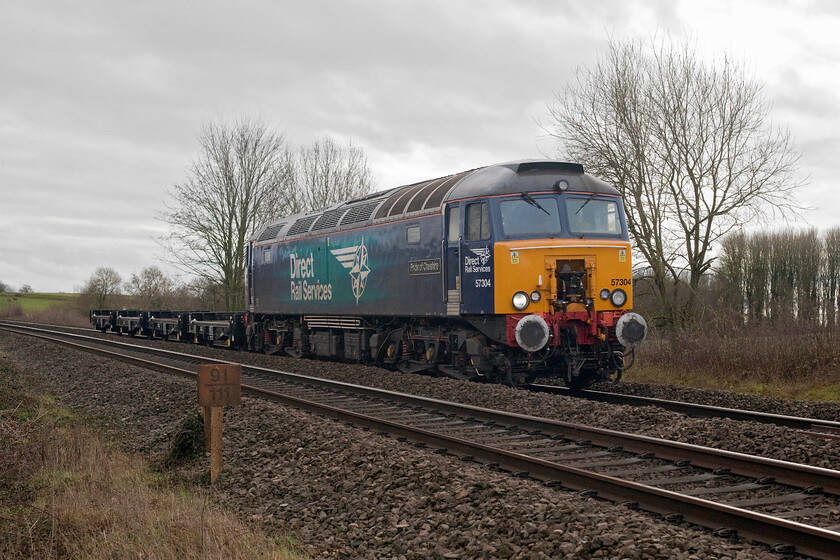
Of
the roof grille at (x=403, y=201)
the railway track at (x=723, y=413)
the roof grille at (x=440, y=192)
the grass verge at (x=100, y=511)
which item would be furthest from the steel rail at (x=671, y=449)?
the roof grille at (x=403, y=201)

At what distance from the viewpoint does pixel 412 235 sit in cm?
1446

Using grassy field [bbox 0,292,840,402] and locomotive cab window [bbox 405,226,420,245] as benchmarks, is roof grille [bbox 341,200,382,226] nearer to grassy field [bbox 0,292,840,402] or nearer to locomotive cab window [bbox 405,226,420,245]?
locomotive cab window [bbox 405,226,420,245]

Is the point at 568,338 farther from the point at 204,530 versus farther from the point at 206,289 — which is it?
the point at 206,289

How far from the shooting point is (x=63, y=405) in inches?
520

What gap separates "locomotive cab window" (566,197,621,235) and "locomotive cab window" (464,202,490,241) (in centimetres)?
138

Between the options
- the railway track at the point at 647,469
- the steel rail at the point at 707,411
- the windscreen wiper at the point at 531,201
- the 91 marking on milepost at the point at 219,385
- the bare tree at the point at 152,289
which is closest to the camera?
the railway track at the point at 647,469

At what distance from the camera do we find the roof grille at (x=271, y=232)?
21.5m

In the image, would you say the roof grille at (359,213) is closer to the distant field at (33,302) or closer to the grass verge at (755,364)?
the grass verge at (755,364)

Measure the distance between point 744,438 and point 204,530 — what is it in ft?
18.2

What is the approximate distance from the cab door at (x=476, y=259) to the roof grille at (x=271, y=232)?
9614 mm

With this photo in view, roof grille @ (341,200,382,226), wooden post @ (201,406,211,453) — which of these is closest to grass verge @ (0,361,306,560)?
wooden post @ (201,406,211,453)

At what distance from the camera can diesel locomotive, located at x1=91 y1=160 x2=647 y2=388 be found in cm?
1229

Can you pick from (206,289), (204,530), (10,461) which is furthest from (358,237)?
(206,289)

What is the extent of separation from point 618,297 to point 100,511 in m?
8.87
